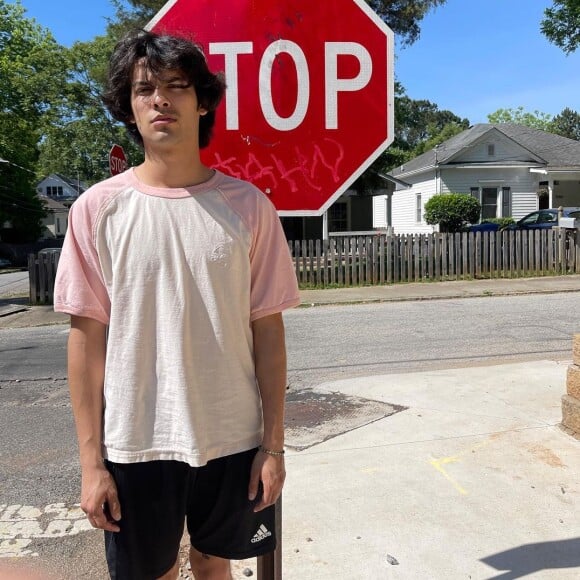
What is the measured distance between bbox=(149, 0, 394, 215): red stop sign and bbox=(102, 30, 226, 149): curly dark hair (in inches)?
15.7

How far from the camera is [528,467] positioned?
349 centimetres

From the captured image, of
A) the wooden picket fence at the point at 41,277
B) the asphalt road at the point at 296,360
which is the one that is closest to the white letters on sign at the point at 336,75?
the asphalt road at the point at 296,360

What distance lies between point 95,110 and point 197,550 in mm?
24902

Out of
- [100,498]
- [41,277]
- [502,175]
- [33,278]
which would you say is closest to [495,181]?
[502,175]

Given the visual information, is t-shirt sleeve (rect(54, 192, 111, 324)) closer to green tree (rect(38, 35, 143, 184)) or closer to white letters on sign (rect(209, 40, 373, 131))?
white letters on sign (rect(209, 40, 373, 131))

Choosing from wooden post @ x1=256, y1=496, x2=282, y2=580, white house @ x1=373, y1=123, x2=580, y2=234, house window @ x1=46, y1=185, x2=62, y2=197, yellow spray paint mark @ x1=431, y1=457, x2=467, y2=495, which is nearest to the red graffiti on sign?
wooden post @ x1=256, y1=496, x2=282, y2=580

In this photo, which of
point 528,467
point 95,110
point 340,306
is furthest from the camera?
point 95,110

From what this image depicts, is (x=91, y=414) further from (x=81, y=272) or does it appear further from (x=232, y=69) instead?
(x=232, y=69)

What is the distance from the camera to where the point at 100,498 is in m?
1.63

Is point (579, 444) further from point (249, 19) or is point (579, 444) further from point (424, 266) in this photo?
point (424, 266)

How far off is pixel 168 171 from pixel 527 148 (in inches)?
1117

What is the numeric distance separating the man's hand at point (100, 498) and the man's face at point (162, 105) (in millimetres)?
907

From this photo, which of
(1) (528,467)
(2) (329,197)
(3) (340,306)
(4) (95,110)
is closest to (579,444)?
(1) (528,467)

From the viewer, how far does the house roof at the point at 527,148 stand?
25531 millimetres
